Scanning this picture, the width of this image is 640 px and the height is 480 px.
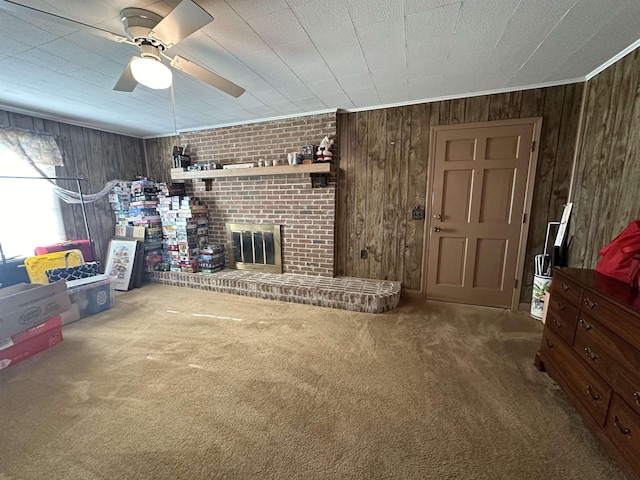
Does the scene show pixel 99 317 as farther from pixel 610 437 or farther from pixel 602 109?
pixel 602 109

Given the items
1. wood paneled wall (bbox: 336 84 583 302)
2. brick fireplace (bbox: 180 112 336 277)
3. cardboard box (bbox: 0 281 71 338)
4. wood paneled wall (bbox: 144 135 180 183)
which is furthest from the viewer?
wood paneled wall (bbox: 144 135 180 183)

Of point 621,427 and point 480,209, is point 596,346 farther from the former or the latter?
point 480,209

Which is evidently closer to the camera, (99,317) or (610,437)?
(610,437)

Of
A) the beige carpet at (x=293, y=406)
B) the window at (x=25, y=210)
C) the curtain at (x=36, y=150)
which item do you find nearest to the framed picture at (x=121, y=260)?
the window at (x=25, y=210)

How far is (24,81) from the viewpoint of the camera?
2264mm

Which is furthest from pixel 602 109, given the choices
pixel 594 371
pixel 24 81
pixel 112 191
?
pixel 112 191

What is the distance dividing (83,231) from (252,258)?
2.48 meters

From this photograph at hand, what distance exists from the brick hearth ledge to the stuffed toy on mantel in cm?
154

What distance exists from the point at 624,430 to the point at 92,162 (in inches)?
228

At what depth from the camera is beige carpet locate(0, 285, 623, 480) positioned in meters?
1.23

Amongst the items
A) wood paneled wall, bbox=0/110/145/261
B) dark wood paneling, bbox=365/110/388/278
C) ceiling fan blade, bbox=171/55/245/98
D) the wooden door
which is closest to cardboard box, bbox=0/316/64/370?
wood paneled wall, bbox=0/110/145/261

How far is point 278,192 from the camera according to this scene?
357 centimetres

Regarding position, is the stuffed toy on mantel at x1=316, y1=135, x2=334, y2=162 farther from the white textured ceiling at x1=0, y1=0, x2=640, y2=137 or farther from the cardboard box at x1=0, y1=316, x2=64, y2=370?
the cardboard box at x1=0, y1=316, x2=64, y2=370

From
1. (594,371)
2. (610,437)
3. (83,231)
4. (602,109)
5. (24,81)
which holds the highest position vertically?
(24,81)
